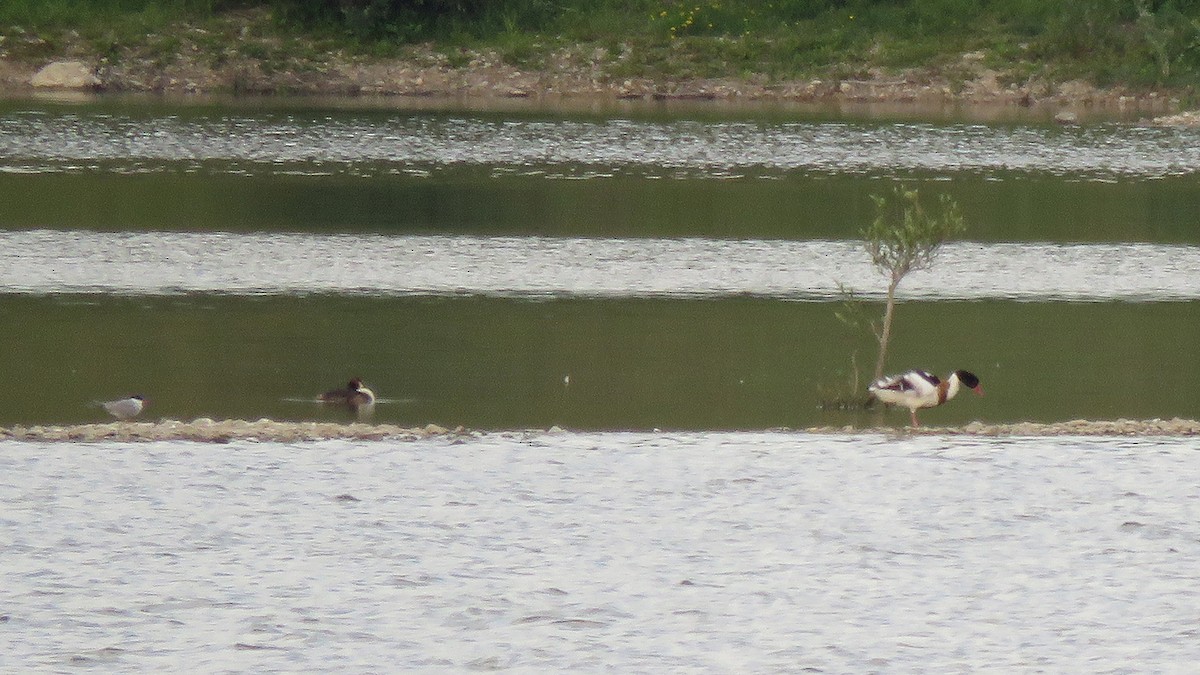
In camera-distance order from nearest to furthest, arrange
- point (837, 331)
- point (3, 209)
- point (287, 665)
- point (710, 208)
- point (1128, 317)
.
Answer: point (287, 665) → point (837, 331) → point (1128, 317) → point (3, 209) → point (710, 208)

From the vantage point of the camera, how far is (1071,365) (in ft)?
56.2

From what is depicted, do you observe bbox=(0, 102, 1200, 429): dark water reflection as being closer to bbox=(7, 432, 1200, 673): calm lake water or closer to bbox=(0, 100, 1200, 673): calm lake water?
bbox=(0, 100, 1200, 673): calm lake water

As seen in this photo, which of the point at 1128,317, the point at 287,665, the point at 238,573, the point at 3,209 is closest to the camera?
the point at 287,665

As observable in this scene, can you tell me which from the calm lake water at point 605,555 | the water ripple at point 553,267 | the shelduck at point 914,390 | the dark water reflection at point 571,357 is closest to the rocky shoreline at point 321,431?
the calm lake water at point 605,555

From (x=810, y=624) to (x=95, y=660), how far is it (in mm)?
2646

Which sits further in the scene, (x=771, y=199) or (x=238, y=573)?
(x=771, y=199)

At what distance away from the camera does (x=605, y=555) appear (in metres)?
9.36

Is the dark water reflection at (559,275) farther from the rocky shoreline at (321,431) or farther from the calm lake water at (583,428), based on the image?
the rocky shoreline at (321,431)

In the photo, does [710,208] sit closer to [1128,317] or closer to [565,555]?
[1128,317]

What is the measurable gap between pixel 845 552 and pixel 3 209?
20.5m

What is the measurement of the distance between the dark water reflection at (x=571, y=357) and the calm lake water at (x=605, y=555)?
2.58 metres

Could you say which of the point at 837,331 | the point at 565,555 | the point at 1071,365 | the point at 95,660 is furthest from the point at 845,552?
the point at 837,331

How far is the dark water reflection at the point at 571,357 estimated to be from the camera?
14.8 m

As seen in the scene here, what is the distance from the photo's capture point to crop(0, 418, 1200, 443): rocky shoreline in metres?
12.2
